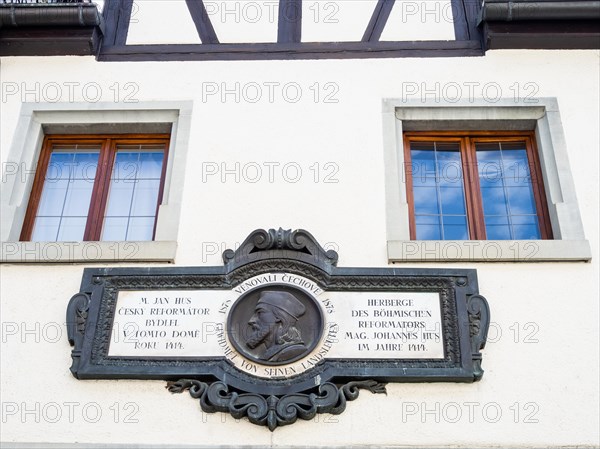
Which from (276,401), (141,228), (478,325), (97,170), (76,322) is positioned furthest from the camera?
(97,170)

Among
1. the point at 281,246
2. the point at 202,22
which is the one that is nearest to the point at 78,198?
the point at 281,246

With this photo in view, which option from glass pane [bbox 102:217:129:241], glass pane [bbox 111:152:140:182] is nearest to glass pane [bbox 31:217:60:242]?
glass pane [bbox 102:217:129:241]

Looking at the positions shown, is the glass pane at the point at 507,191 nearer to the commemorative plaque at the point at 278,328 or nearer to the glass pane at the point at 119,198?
the commemorative plaque at the point at 278,328

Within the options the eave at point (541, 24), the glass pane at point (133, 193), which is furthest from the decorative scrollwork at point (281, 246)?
the eave at point (541, 24)

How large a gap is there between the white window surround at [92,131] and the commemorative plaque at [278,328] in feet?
0.62

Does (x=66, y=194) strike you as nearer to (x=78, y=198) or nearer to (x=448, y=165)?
(x=78, y=198)

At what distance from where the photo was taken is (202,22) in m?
8.16

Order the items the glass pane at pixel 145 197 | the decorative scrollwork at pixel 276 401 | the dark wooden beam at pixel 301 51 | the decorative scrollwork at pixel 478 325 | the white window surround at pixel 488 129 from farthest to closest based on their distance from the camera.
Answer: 1. the dark wooden beam at pixel 301 51
2. the glass pane at pixel 145 197
3. the white window surround at pixel 488 129
4. the decorative scrollwork at pixel 478 325
5. the decorative scrollwork at pixel 276 401

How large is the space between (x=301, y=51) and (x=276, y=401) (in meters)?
3.38

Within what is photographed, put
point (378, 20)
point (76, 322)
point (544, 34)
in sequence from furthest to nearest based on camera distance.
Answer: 1. point (378, 20)
2. point (544, 34)
3. point (76, 322)

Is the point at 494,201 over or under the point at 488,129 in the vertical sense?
under

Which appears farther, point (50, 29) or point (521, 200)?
point (50, 29)

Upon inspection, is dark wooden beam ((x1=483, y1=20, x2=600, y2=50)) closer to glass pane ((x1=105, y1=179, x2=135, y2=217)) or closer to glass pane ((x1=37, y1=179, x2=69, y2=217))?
glass pane ((x1=105, y1=179, x2=135, y2=217))

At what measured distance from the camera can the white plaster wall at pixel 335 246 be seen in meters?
5.81
